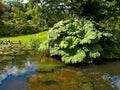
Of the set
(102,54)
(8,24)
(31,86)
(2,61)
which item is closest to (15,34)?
(8,24)

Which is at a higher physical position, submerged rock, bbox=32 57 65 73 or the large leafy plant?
the large leafy plant

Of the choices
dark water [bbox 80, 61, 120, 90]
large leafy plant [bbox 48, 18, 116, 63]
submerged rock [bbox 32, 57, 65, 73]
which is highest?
large leafy plant [bbox 48, 18, 116, 63]

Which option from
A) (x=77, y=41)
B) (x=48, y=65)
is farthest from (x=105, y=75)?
(x=48, y=65)

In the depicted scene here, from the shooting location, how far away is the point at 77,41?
50.8 ft

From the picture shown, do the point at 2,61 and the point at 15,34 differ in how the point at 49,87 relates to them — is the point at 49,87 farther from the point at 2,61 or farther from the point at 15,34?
the point at 15,34

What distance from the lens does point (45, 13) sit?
65.5 feet

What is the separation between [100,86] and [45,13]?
9.96 m

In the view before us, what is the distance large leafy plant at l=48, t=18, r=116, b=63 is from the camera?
595 inches

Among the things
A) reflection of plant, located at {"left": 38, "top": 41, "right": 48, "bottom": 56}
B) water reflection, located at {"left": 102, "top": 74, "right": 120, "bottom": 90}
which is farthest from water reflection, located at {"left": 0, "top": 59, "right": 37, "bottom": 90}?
water reflection, located at {"left": 102, "top": 74, "right": 120, "bottom": 90}

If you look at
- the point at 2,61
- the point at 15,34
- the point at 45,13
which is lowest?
the point at 15,34

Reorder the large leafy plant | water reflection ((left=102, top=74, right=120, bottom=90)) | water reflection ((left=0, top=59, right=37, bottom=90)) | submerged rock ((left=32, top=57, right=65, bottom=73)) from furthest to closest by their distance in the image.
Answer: the large leafy plant
submerged rock ((left=32, top=57, right=65, bottom=73))
water reflection ((left=0, top=59, right=37, bottom=90))
water reflection ((left=102, top=74, right=120, bottom=90))

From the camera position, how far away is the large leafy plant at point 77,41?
1512cm

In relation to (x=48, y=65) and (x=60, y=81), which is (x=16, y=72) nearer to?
(x=48, y=65)

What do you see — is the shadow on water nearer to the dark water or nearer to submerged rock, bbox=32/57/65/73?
submerged rock, bbox=32/57/65/73
